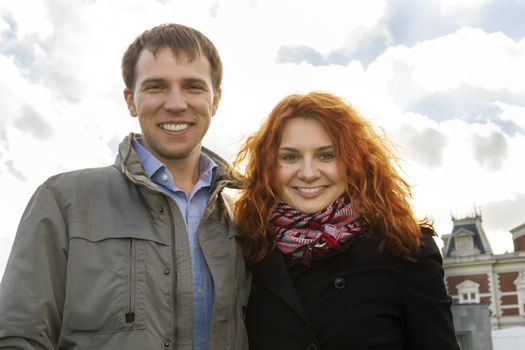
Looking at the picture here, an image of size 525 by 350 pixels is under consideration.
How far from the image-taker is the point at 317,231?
2.83 m

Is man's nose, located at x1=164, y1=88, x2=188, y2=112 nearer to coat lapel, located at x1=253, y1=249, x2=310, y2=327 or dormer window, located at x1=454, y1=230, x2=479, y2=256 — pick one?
coat lapel, located at x1=253, y1=249, x2=310, y2=327

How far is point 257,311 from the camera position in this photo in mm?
2887

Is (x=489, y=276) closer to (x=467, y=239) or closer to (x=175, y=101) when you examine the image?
(x=467, y=239)

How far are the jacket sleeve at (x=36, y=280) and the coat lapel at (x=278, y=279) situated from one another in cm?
101

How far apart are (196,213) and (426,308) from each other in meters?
1.20

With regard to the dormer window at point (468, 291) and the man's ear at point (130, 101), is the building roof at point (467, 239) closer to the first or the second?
the dormer window at point (468, 291)

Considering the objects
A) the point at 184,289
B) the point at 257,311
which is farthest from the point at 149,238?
the point at 257,311

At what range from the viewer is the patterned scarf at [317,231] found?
2.77 metres

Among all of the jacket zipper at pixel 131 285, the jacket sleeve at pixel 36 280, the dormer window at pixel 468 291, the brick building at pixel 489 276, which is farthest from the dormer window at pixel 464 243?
the jacket sleeve at pixel 36 280

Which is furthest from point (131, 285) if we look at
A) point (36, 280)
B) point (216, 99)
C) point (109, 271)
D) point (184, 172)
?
point (216, 99)

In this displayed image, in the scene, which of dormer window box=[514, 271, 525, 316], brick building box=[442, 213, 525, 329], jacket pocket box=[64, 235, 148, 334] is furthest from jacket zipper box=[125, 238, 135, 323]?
dormer window box=[514, 271, 525, 316]

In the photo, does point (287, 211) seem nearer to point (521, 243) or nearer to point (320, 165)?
point (320, 165)

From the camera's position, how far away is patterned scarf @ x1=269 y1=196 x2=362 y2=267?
277 cm

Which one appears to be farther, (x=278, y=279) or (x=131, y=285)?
(x=278, y=279)
